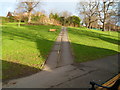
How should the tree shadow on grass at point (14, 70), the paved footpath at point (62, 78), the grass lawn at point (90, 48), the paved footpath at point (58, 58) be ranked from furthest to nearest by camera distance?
the grass lawn at point (90, 48) → the paved footpath at point (58, 58) → the tree shadow on grass at point (14, 70) → the paved footpath at point (62, 78)

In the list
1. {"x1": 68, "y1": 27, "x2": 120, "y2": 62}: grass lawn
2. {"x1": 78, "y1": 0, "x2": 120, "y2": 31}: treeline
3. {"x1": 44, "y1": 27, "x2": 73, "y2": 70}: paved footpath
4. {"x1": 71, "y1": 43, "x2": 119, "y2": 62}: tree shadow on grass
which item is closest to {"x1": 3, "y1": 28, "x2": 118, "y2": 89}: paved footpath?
{"x1": 44, "y1": 27, "x2": 73, "y2": 70}: paved footpath

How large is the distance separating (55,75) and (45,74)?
0.45m

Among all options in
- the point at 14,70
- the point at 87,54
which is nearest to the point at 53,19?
the point at 87,54

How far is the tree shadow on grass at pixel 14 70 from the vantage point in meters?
4.17

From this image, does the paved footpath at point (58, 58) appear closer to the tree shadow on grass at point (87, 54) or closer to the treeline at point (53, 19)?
the tree shadow on grass at point (87, 54)

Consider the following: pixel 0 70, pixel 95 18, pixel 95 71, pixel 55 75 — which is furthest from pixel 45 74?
pixel 95 18

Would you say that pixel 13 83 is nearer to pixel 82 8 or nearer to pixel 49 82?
pixel 49 82

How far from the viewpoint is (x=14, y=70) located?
4629mm

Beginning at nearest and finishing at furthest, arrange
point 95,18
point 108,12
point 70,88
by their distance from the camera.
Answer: point 70,88
point 108,12
point 95,18

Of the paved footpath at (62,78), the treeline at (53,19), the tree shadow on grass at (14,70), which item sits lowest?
the paved footpath at (62,78)

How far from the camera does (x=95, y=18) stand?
4450 centimetres

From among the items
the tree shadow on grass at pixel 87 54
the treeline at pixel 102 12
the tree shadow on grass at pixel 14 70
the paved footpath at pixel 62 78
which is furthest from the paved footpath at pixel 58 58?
the treeline at pixel 102 12

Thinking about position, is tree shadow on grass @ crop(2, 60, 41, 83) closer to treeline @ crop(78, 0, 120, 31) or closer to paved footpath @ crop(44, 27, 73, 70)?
paved footpath @ crop(44, 27, 73, 70)

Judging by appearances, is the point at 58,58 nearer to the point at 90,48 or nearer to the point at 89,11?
the point at 90,48
